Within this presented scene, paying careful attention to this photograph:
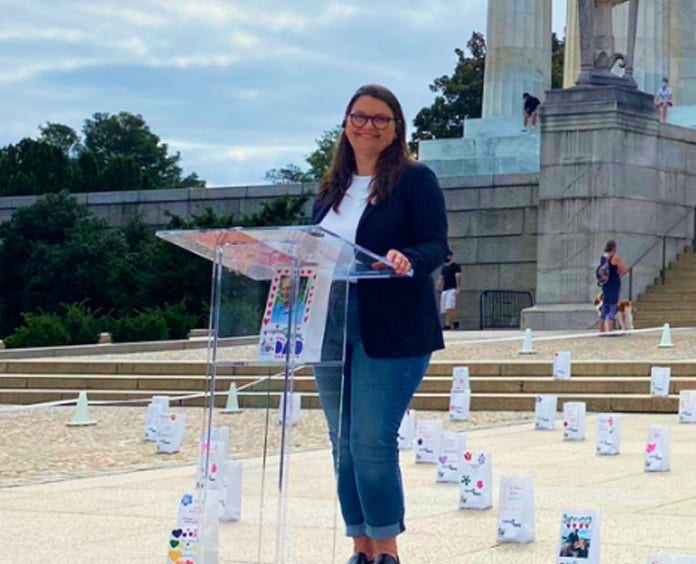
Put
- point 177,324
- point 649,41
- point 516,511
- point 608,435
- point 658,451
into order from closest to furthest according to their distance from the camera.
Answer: point 516,511
point 658,451
point 608,435
point 177,324
point 649,41

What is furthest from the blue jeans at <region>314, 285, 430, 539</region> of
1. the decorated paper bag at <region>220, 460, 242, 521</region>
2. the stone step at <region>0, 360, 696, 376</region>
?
the stone step at <region>0, 360, 696, 376</region>

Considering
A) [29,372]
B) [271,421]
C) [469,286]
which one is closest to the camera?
[271,421]

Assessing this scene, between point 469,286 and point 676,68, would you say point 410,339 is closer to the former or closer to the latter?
point 469,286

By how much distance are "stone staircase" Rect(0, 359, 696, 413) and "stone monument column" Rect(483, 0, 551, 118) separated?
2311 centimetres

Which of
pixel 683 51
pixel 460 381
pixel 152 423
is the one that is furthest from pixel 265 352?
pixel 683 51

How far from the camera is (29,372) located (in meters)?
25.0

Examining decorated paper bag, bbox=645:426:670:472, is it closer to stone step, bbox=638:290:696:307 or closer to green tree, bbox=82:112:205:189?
stone step, bbox=638:290:696:307

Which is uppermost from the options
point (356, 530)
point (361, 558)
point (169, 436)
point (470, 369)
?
point (470, 369)

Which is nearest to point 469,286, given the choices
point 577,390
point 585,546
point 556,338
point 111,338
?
point 111,338

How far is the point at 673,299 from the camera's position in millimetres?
31125

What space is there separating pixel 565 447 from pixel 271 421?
25.2 feet

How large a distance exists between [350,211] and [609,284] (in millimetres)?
20809

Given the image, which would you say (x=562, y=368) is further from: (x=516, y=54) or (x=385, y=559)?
(x=516, y=54)

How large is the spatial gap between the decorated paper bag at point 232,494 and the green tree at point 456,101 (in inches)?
2917
